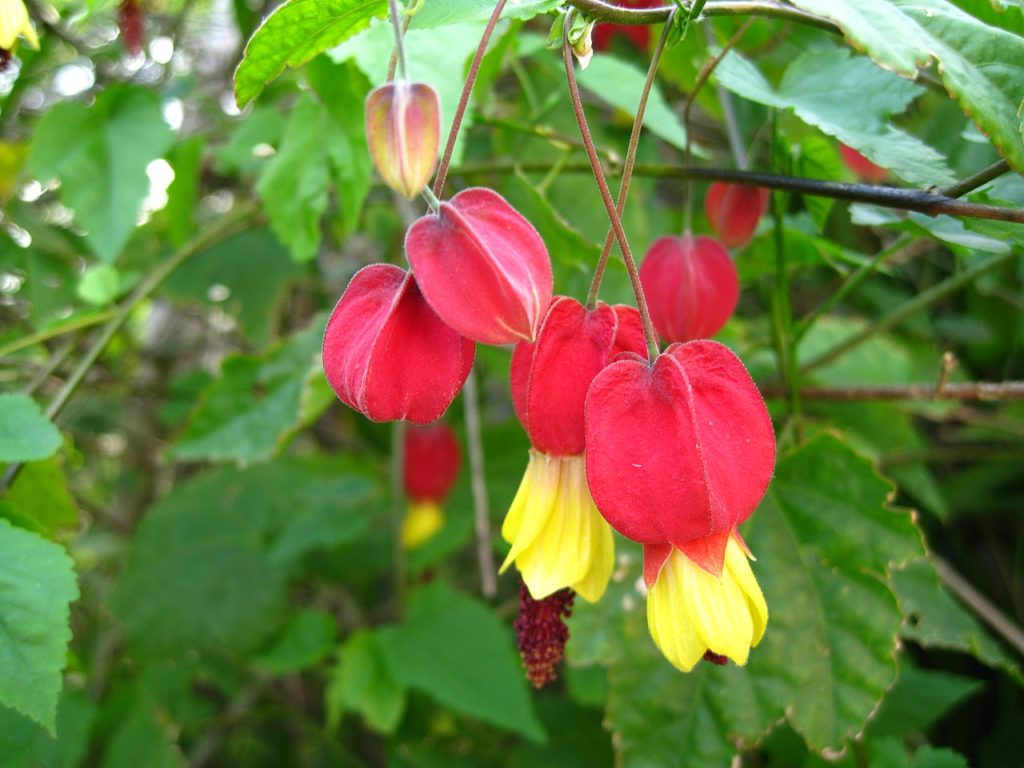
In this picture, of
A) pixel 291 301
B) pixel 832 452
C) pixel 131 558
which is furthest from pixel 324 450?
pixel 832 452

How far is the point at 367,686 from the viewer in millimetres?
923

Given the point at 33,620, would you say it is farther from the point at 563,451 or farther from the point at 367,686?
the point at 367,686

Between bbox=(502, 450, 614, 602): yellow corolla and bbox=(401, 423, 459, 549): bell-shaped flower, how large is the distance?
72 cm

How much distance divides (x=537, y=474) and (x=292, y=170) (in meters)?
0.42

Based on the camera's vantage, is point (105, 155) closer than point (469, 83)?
No

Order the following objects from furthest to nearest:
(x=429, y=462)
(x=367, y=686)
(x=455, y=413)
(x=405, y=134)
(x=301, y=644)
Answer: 1. (x=455, y=413)
2. (x=429, y=462)
3. (x=301, y=644)
4. (x=367, y=686)
5. (x=405, y=134)

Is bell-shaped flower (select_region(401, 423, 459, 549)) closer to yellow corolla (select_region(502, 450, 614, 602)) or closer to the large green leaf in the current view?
the large green leaf

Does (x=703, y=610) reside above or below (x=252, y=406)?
above

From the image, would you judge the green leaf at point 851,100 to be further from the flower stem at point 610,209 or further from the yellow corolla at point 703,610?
the yellow corolla at point 703,610

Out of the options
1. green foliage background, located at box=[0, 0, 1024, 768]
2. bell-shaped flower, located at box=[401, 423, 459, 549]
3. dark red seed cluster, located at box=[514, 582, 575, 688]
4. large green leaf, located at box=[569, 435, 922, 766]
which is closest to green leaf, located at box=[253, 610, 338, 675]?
green foliage background, located at box=[0, 0, 1024, 768]

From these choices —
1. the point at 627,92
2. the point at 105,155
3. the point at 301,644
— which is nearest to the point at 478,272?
the point at 627,92

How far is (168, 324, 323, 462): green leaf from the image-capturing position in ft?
2.76

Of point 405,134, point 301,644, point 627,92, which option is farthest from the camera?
point 301,644

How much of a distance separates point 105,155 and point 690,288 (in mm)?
614
